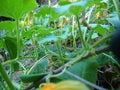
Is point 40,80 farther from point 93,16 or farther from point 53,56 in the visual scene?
point 93,16

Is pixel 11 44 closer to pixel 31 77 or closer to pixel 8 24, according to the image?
pixel 8 24

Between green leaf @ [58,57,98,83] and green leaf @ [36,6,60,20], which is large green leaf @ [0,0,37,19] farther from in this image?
green leaf @ [58,57,98,83]

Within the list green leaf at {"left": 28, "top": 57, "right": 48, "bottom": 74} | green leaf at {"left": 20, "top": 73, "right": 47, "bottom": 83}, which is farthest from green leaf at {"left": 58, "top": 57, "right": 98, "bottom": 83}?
green leaf at {"left": 28, "top": 57, "right": 48, "bottom": 74}

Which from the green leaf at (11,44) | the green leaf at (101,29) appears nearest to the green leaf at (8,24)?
the green leaf at (11,44)

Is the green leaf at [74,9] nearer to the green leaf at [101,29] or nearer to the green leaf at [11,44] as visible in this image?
the green leaf at [101,29]

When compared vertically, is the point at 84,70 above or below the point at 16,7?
Answer: below

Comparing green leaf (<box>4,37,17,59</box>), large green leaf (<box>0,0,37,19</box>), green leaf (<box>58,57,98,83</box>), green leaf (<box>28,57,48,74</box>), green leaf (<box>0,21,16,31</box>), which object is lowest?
green leaf (<box>28,57,48,74</box>)

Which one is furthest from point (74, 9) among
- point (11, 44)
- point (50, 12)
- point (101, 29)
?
point (11, 44)

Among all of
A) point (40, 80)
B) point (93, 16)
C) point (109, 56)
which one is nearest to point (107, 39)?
point (109, 56)
